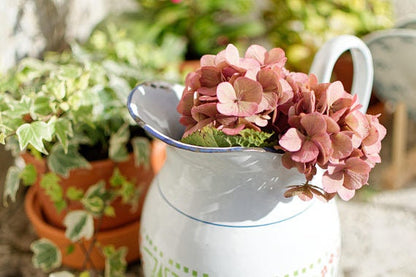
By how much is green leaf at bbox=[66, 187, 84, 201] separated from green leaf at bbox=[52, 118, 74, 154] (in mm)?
149

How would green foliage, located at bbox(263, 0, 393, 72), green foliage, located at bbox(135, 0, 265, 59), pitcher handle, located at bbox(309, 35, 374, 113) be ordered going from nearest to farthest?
pitcher handle, located at bbox(309, 35, 374, 113), green foliage, located at bbox(263, 0, 393, 72), green foliage, located at bbox(135, 0, 265, 59)

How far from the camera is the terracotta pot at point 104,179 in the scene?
0.90 meters

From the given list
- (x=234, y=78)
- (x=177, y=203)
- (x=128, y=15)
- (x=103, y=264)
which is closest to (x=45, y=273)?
(x=103, y=264)

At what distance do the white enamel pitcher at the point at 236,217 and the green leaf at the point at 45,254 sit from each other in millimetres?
291

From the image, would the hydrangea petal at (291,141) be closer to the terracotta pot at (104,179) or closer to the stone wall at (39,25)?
the terracotta pot at (104,179)

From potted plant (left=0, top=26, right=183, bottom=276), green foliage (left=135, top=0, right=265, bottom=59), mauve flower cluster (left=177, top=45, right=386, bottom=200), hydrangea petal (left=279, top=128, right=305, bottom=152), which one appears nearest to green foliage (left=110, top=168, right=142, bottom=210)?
potted plant (left=0, top=26, right=183, bottom=276)

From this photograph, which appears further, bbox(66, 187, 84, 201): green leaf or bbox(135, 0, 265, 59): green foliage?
bbox(135, 0, 265, 59): green foliage

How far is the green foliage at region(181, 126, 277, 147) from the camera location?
1.94ft

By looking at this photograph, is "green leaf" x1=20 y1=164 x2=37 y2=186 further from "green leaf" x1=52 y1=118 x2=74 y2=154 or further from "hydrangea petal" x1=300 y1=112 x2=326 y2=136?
"hydrangea petal" x1=300 y1=112 x2=326 y2=136

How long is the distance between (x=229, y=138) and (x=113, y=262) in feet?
1.46

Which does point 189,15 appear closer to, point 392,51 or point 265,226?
point 392,51

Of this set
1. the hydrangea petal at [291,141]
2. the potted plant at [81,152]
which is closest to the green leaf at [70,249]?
the potted plant at [81,152]

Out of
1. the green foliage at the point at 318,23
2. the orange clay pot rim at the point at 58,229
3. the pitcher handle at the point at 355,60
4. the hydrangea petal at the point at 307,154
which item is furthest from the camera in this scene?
the green foliage at the point at 318,23

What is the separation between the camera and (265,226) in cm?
65
